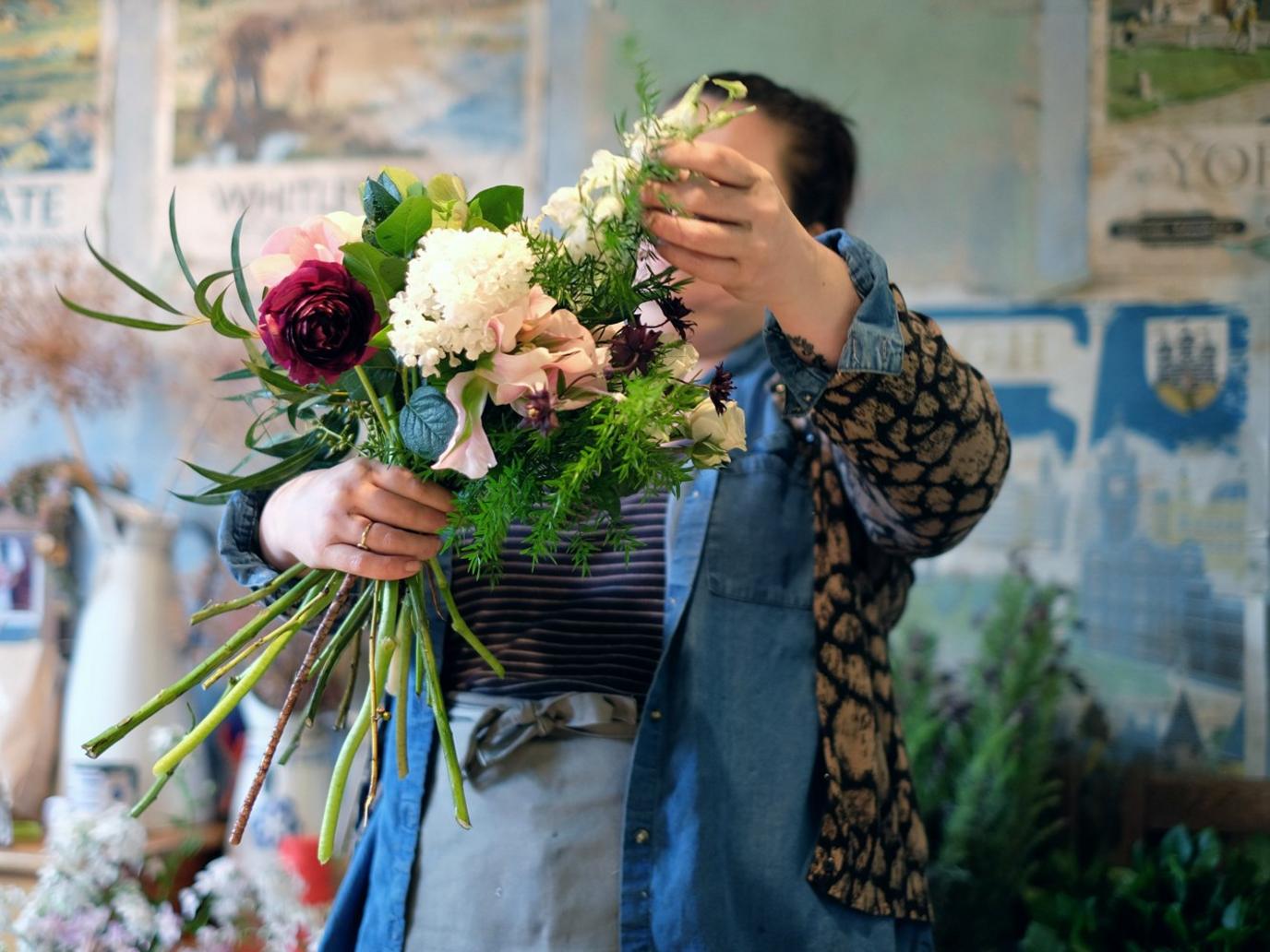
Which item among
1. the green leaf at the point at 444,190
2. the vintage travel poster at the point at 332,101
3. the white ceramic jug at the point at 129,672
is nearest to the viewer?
the green leaf at the point at 444,190

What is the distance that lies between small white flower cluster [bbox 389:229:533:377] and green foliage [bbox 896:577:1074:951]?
1075 mm

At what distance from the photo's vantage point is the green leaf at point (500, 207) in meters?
0.76

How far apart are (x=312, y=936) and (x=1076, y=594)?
123 cm

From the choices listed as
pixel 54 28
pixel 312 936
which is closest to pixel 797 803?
pixel 312 936

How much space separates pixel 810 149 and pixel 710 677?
0.56 meters

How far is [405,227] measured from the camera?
0.72 meters

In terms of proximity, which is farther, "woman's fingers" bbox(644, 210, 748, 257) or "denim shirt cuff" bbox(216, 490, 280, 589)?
"denim shirt cuff" bbox(216, 490, 280, 589)

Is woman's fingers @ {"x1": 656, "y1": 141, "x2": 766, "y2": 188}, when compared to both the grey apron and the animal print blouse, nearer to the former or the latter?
the animal print blouse

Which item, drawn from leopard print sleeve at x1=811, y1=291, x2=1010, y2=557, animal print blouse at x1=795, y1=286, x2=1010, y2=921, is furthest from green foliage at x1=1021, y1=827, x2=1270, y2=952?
leopard print sleeve at x1=811, y1=291, x2=1010, y2=557

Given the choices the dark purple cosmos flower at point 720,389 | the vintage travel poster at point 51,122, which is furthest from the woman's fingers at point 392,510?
the vintage travel poster at point 51,122

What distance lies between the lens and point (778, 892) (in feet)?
2.78

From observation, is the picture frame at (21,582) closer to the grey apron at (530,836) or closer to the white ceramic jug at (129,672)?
the white ceramic jug at (129,672)

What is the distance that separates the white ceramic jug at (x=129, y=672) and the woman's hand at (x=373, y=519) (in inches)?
44.6

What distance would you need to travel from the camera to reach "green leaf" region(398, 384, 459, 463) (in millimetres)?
703
